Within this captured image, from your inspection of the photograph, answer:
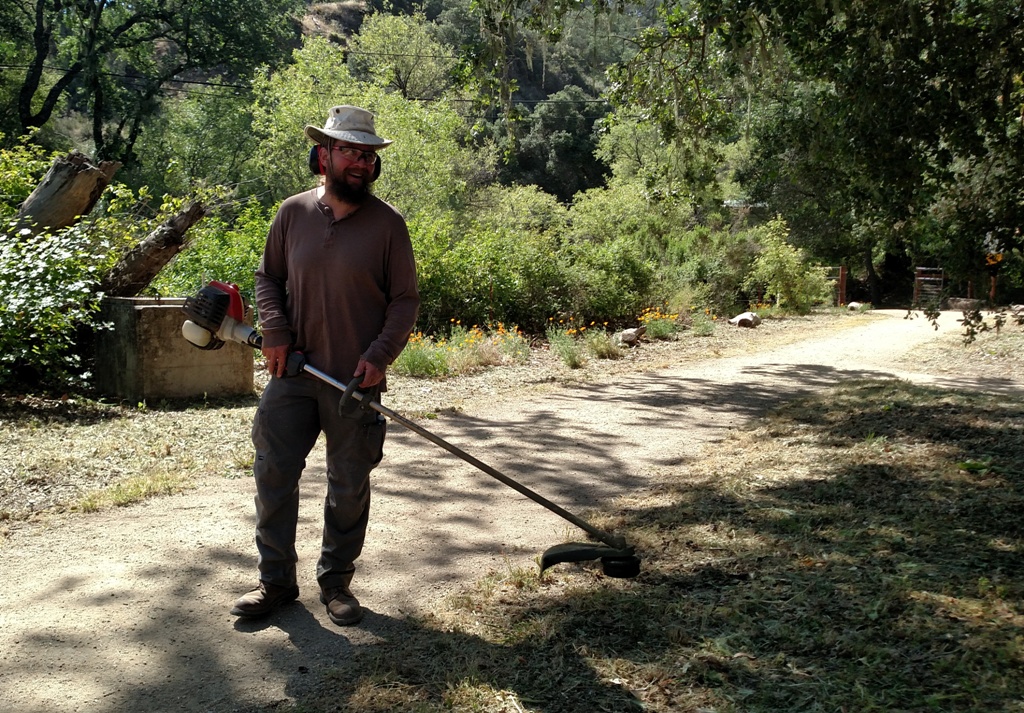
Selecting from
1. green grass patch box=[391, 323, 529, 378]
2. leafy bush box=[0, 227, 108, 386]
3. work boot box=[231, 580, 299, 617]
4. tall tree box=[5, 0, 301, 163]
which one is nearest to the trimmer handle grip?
work boot box=[231, 580, 299, 617]

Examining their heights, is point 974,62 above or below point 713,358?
above

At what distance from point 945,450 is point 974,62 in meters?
2.72

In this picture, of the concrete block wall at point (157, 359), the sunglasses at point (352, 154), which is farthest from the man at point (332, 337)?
the concrete block wall at point (157, 359)

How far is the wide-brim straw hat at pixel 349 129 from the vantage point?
388cm

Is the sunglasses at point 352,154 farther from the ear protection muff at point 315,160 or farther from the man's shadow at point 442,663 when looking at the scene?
the man's shadow at point 442,663

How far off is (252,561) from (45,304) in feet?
14.8

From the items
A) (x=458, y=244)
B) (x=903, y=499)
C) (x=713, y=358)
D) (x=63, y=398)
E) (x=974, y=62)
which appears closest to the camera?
(x=903, y=499)

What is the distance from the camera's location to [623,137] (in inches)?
1757

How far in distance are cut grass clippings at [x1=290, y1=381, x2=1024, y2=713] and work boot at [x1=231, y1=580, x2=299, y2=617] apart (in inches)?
21.1

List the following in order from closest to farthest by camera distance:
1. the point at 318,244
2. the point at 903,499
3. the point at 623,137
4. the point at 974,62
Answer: the point at 318,244
the point at 903,499
the point at 974,62
the point at 623,137

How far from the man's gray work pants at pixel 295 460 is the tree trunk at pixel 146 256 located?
245 inches

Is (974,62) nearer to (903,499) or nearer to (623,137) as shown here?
(903,499)

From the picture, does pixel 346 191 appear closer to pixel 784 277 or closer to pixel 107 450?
pixel 107 450

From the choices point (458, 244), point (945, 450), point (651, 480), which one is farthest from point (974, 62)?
point (458, 244)
